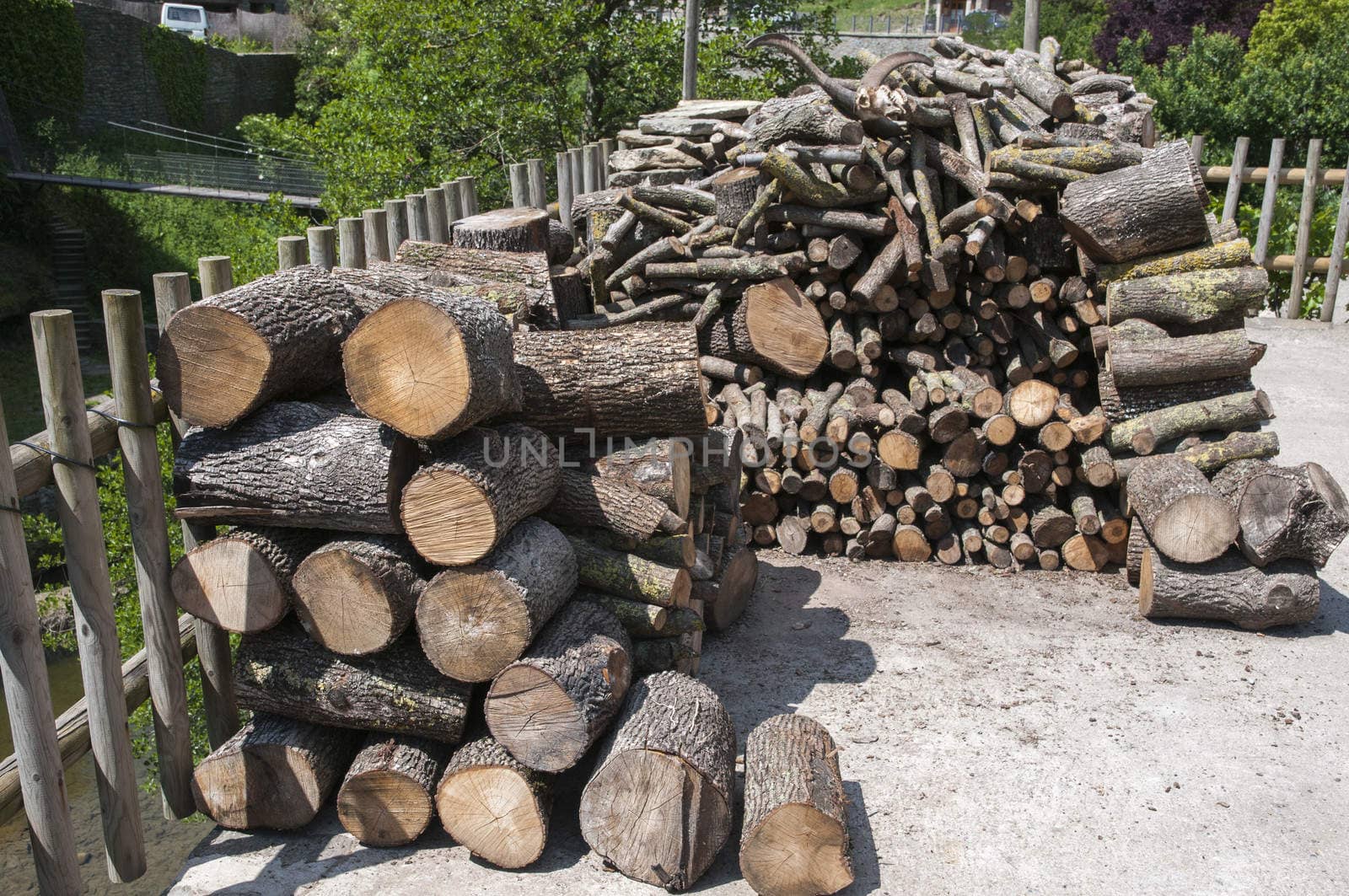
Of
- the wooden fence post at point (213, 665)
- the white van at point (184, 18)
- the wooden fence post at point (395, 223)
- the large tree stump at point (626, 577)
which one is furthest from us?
the white van at point (184, 18)

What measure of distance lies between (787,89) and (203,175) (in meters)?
16.2

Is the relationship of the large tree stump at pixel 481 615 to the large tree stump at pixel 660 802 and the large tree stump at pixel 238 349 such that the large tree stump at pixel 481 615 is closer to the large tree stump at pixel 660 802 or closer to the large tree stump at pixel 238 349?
the large tree stump at pixel 660 802

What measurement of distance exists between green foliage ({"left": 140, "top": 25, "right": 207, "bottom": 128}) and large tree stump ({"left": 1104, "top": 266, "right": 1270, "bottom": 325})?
29.0 metres

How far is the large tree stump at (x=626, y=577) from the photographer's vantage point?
173 inches

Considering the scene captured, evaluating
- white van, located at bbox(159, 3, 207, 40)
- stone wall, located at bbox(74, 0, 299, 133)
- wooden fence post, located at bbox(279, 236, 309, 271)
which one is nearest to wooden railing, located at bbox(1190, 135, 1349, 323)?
wooden fence post, located at bbox(279, 236, 309, 271)

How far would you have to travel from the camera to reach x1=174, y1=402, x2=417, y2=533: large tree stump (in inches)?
147

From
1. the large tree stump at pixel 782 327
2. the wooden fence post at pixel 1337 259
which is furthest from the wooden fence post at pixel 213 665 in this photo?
the wooden fence post at pixel 1337 259

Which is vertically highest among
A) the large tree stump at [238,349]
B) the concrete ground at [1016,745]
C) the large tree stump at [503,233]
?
the large tree stump at [503,233]

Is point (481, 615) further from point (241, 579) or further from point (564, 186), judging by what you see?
point (564, 186)

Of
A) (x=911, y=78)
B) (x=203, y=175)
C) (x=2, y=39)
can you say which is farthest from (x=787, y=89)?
(x=2, y=39)

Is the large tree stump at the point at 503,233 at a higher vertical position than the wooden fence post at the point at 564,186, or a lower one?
lower

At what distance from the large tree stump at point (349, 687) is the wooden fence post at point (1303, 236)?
34.8 feet

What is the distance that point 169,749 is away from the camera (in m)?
4.03

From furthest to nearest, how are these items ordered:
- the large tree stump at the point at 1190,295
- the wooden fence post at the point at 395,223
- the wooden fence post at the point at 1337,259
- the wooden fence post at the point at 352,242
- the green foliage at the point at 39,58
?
the green foliage at the point at 39,58, the wooden fence post at the point at 1337,259, the large tree stump at the point at 1190,295, the wooden fence post at the point at 395,223, the wooden fence post at the point at 352,242
